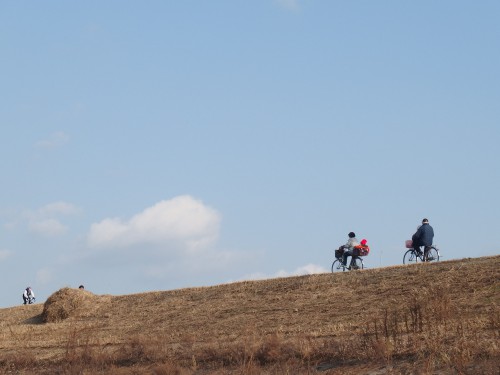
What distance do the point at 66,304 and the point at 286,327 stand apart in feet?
45.5

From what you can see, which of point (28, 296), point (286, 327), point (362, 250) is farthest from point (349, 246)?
point (28, 296)

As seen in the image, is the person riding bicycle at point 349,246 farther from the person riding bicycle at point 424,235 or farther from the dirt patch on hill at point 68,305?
the dirt patch on hill at point 68,305

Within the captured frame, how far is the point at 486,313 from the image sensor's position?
68.5 feet

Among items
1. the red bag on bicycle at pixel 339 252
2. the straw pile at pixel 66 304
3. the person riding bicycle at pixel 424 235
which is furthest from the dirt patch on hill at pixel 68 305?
the person riding bicycle at pixel 424 235

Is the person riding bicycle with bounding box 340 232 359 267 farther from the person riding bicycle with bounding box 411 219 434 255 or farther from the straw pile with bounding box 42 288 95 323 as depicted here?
the straw pile with bounding box 42 288 95 323

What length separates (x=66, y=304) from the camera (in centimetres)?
3528

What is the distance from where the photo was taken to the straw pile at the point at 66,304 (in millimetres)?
35031

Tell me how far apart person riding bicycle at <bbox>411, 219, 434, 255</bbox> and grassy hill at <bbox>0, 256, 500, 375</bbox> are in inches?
125

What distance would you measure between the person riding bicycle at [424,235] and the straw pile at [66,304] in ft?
41.5

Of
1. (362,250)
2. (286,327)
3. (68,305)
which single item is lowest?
(286,327)

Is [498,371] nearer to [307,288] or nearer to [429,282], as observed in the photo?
[429,282]

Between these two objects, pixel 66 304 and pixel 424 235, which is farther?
pixel 66 304

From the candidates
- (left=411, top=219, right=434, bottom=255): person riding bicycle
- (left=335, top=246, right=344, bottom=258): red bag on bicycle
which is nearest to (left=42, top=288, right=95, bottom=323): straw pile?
(left=335, top=246, right=344, bottom=258): red bag on bicycle

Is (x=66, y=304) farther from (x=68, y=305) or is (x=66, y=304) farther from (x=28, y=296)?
(x=28, y=296)
